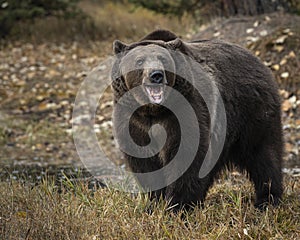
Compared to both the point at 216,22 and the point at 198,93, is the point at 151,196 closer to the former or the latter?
the point at 198,93

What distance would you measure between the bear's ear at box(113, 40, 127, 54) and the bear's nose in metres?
0.49

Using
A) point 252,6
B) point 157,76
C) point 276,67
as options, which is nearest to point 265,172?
point 157,76

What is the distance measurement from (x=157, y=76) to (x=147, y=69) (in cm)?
10

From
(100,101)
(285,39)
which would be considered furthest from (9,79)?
(285,39)

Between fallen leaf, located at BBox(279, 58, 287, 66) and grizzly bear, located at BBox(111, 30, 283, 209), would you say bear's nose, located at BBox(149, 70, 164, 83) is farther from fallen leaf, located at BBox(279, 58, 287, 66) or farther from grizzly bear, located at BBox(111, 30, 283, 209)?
fallen leaf, located at BBox(279, 58, 287, 66)

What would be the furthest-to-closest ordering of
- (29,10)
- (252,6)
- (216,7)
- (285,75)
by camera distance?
1. (29,10)
2. (216,7)
3. (252,6)
4. (285,75)

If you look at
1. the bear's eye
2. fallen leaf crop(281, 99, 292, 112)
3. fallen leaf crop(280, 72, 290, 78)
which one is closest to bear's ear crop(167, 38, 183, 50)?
the bear's eye

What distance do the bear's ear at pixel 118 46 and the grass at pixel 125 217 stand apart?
47.2 inches

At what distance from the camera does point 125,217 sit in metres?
4.79

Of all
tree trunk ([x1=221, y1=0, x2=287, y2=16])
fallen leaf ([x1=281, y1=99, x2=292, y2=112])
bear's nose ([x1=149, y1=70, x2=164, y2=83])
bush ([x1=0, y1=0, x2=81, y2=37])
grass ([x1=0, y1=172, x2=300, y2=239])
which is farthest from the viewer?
bush ([x1=0, y1=0, x2=81, y2=37])

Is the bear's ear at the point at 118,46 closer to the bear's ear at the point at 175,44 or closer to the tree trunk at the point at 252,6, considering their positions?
the bear's ear at the point at 175,44

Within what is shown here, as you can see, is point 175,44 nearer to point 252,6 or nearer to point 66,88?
point 252,6

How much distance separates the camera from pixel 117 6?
17.4 m

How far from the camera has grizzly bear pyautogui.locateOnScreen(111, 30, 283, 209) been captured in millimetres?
4758
